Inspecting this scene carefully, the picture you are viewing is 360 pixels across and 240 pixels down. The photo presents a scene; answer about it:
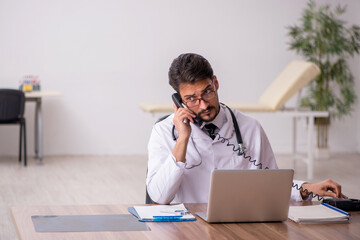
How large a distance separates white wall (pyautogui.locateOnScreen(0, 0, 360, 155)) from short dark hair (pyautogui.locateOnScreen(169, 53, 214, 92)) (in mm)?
4728

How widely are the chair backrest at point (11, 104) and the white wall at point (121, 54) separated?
749mm

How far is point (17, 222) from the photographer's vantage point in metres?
1.84

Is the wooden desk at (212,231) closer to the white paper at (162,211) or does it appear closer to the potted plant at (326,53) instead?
the white paper at (162,211)

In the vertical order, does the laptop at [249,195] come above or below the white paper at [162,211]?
above

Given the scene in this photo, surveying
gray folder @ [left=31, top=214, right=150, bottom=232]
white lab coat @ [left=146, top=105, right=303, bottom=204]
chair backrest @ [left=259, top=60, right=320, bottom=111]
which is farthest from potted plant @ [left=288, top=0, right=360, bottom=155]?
gray folder @ [left=31, top=214, right=150, bottom=232]

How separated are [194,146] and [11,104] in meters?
4.07

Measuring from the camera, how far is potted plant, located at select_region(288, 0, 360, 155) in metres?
6.64

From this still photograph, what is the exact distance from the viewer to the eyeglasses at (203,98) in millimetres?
2301

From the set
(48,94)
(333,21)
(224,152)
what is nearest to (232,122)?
(224,152)

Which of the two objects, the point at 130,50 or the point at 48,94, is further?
the point at 130,50

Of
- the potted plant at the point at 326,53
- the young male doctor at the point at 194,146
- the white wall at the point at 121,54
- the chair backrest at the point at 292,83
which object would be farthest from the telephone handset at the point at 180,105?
the white wall at the point at 121,54

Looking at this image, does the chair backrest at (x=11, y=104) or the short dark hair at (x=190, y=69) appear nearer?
the short dark hair at (x=190, y=69)

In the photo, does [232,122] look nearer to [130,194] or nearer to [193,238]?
[193,238]

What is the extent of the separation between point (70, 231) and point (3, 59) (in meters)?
5.28
